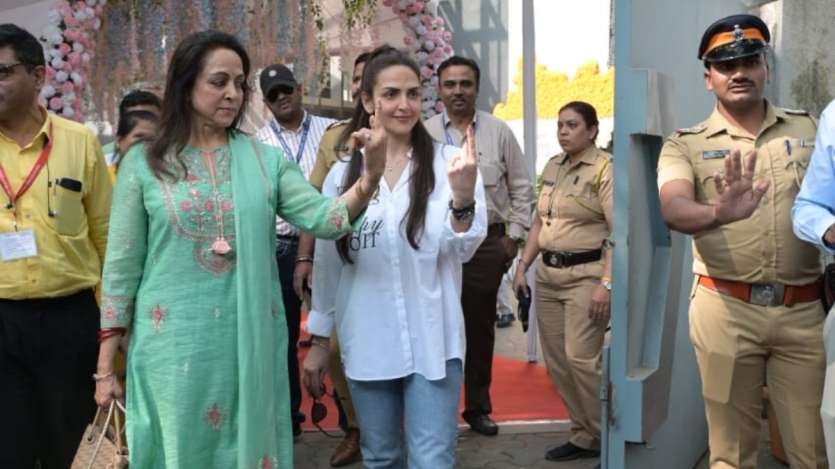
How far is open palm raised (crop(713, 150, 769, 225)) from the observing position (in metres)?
2.77

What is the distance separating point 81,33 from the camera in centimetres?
641

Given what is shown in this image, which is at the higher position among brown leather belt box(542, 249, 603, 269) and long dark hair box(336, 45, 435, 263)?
long dark hair box(336, 45, 435, 263)

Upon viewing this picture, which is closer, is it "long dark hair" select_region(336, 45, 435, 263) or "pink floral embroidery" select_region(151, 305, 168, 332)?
"pink floral embroidery" select_region(151, 305, 168, 332)

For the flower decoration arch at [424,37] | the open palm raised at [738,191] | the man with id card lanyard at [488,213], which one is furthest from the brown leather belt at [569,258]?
the flower decoration arch at [424,37]

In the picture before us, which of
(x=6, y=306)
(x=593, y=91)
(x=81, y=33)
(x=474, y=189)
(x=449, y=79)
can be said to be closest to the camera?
(x=474, y=189)

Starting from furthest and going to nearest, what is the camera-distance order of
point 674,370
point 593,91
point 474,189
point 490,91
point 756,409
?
point 593,91 → point 490,91 → point 674,370 → point 756,409 → point 474,189

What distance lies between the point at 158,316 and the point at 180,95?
70 cm

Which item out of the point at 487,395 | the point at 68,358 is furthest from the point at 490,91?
the point at 68,358

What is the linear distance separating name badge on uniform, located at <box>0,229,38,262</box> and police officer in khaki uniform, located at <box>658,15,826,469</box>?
2243 millimetres

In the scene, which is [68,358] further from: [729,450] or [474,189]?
[729,450]

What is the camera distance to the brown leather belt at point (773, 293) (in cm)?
320

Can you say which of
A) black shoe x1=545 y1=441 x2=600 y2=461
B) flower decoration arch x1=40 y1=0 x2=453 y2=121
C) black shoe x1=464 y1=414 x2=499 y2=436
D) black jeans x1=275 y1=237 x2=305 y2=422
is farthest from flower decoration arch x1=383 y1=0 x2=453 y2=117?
black shoe x1=545 y1=441 x2=600 y2=461

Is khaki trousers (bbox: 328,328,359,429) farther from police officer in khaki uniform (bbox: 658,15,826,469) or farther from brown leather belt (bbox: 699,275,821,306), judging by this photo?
brown leather belt (bbox: 699,275,821,306)

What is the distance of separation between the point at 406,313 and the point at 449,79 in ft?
8.09
